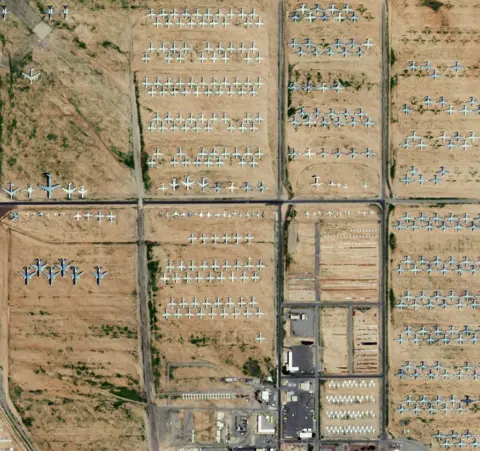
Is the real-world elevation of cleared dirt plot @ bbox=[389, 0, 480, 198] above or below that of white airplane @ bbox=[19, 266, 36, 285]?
above

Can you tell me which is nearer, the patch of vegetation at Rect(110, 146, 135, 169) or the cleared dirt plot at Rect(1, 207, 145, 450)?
the cleared dirt plot at Rect(1, 207, 145, 450)

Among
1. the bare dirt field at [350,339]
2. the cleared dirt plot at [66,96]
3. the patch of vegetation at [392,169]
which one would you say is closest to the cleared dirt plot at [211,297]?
the bare dirt field at [350,339]

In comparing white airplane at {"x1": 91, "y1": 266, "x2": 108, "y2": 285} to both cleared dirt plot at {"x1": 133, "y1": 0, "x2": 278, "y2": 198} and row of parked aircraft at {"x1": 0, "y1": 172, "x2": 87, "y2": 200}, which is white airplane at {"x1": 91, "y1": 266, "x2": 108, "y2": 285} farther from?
cleared dirt plot at {"x1": 133, "y1": 0, "x2": 278, "y2": 198}

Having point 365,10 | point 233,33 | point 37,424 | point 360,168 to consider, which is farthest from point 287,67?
point 37,424

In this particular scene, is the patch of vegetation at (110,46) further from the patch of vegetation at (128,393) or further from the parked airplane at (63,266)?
the patch of vegetation at (128,393)

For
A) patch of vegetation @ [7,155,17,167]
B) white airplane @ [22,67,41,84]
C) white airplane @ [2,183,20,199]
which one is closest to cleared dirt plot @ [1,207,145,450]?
white airplane @ [2,183,20,199]

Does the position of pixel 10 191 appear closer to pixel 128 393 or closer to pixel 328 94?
pixel 128 393
